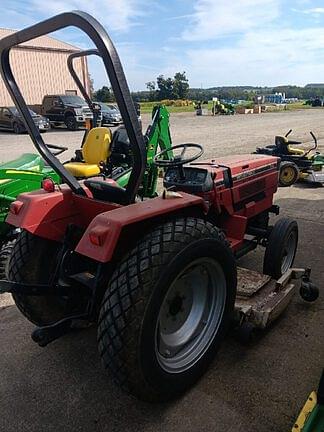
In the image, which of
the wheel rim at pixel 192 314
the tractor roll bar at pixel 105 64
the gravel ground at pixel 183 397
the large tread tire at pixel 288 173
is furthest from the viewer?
the large tread tire at pixel 288 173

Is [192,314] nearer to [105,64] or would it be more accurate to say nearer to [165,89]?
[105,64]

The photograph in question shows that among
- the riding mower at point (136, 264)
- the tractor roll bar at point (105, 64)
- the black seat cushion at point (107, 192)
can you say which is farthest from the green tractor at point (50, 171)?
the tractor roll bar at point (105, 64)

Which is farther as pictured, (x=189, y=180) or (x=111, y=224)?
(x=189, y=180)

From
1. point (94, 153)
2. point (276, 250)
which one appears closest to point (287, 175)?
point (94, 153)

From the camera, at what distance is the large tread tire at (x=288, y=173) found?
720 centimetres

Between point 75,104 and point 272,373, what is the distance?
710 inches

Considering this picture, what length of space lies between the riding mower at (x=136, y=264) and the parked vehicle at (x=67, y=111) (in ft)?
53.3

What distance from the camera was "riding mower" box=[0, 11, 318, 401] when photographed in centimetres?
188

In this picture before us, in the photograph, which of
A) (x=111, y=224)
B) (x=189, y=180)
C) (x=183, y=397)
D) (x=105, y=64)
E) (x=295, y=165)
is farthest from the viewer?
(x=295, y=165)

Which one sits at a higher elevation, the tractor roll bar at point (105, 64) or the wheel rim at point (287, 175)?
the tractor roll bar at point (105, 64)

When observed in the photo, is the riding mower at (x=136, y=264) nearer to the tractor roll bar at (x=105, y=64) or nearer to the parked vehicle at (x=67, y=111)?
the tractor roll bar at (x=105, y=64)

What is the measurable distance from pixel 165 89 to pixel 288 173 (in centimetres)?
4573

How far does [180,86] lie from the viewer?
166 ft

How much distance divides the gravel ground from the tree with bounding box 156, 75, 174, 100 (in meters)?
49.8
